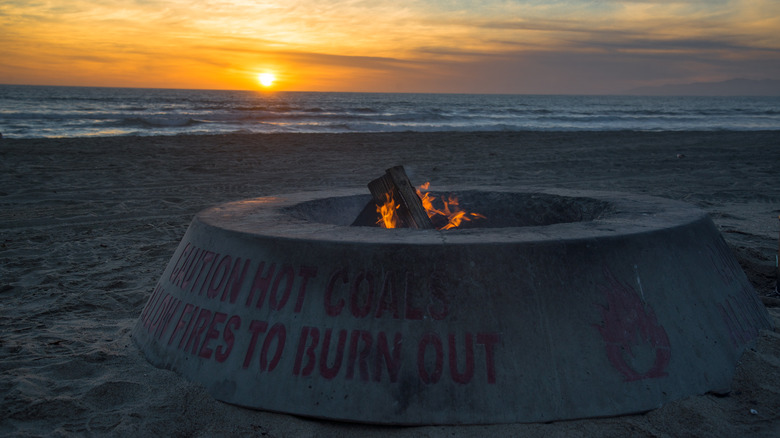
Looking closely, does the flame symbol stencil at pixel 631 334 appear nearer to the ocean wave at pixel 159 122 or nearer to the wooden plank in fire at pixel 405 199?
the wooden plank in fire at pixel 405 199

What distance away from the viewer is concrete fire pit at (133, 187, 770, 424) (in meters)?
2.44

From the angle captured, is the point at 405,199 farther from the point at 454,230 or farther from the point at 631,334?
the point at 631,334

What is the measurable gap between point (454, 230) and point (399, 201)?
0.90m

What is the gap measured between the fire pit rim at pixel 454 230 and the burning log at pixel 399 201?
669mm

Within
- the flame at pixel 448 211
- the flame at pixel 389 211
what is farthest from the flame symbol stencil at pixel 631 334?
the flame at pixel 448 211

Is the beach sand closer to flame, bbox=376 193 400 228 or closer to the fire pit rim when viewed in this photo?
the fire pit rim

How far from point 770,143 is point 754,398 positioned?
714 inches

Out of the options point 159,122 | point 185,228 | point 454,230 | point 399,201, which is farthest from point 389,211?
point 159,122

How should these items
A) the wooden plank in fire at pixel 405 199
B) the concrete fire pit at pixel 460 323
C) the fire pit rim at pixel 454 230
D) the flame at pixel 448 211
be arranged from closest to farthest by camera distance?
the concrete fire pit at pixel 460 323 < the fire pit rim at pixel 454 230 < the wooden plank in fire at pixel 405 199 < the flame at pixel 448 211

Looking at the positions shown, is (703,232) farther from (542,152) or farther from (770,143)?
(770,143)

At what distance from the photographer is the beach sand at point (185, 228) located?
2.51 metres

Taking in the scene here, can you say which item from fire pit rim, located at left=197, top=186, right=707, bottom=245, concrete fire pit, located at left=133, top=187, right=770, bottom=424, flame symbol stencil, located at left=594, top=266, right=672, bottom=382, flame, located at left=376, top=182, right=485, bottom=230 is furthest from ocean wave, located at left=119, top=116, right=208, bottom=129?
flame symbol stencil, located at left=594, top=266, right=672, bottom=382

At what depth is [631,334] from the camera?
2.58 m

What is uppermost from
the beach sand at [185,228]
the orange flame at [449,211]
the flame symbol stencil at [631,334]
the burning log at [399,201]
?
the burning log at [399,201]
